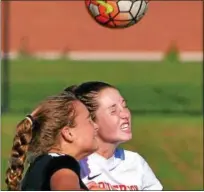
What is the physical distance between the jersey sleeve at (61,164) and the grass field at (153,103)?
7815 millimetres

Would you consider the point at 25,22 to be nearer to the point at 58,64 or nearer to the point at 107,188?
the point at 58,64

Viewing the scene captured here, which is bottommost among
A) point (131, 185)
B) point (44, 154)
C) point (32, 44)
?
point (32, 44)

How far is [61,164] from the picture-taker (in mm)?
2762

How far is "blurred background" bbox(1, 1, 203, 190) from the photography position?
12.7 m

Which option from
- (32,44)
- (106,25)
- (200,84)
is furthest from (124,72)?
(106,25)

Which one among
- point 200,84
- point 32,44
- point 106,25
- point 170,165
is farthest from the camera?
point 32,44

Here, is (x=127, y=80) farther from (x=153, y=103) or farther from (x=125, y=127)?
(x=125, y=127)

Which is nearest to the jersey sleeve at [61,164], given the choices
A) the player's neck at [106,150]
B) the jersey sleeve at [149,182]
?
the player's neck at [106,150]

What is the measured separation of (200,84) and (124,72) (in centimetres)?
567

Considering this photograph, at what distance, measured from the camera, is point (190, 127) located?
45.0ft

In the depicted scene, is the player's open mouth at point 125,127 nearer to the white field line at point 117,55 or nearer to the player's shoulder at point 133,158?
the player's shoulder at point 133,158

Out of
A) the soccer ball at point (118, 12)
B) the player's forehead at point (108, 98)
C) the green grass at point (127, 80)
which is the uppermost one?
the soccer ball at point (118, 12)

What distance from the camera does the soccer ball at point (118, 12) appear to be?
15.6ft

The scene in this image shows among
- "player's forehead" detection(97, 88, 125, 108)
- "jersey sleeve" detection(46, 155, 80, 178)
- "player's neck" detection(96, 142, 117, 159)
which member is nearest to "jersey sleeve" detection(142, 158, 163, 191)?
"player's neck" detection(96, 142, 117, 159)
